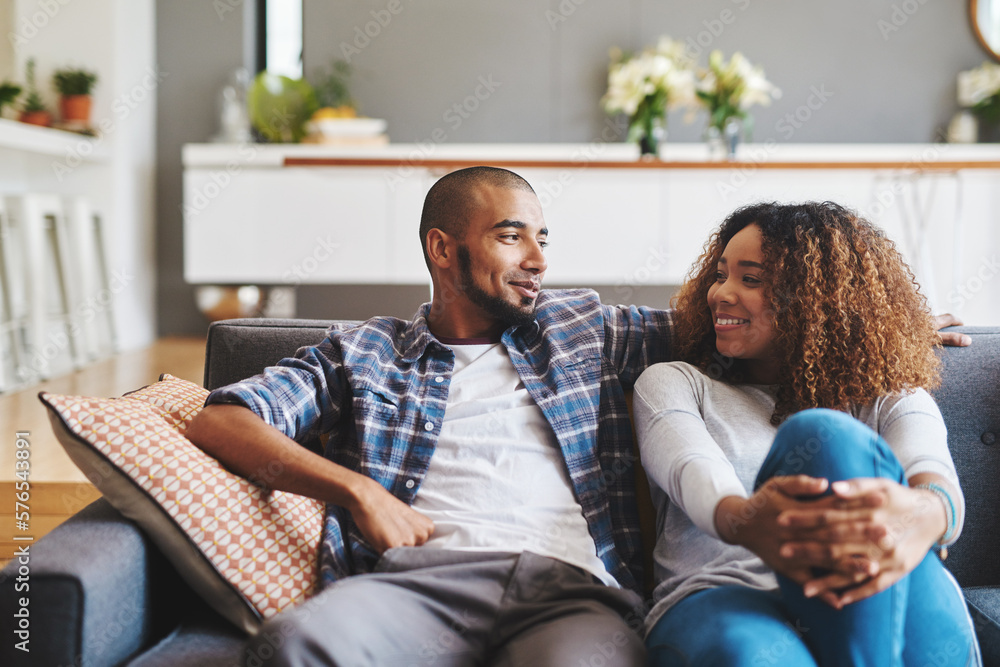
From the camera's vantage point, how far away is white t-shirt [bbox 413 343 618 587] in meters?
1.25

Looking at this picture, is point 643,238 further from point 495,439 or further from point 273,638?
point 273,638

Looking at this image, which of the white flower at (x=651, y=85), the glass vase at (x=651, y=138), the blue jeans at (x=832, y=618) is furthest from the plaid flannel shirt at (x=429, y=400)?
the white flower at (x=651, y=85)

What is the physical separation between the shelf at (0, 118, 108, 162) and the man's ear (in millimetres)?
2543

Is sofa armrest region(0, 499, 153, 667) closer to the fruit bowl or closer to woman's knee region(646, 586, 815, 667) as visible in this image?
woman's knee region(646, 586, 815, 667)

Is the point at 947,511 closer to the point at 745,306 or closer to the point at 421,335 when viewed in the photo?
the point at 745,306

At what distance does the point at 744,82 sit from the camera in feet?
12.8

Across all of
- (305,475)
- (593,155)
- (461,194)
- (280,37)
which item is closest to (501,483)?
(305,475)

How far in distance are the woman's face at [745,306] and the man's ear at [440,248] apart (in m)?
0.51

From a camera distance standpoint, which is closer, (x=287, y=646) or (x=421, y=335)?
(x=287, y=646)

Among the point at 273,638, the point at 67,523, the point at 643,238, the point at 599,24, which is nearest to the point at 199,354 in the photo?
the point at 643,238

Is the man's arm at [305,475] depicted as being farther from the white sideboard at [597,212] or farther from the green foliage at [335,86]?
the green foliage at [335,86]

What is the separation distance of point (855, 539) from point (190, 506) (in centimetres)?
88

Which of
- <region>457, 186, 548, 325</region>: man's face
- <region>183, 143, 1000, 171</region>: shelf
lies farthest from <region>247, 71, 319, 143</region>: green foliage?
<region>457, 186, 548, 325</region>: man's face

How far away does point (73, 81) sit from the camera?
421 cm
